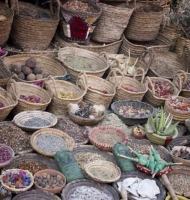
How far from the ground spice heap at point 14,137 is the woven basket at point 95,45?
83.3 inches

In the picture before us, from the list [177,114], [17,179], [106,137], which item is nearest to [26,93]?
[106,137]

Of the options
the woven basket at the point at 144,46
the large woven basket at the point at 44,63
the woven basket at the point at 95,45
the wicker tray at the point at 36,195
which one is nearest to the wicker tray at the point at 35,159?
the wicker tray at the point at 36,195

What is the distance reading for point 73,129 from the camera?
4.81 meters

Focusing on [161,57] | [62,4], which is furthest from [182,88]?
[62,4]

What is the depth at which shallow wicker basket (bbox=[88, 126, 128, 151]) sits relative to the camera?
4551mm

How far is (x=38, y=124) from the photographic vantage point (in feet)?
15.4

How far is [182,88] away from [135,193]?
8.48 feet

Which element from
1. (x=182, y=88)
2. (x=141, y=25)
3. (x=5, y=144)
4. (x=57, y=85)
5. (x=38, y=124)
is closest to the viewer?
(x=5, y=144)

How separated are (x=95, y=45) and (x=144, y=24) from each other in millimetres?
861

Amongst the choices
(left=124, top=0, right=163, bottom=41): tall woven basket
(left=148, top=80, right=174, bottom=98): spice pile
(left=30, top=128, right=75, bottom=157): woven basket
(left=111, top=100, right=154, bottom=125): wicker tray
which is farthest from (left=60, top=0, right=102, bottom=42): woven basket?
(left=30, top=128, right=75, bottom=157): woven basket

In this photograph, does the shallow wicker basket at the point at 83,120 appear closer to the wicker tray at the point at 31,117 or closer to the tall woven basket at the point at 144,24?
the wicker tray at the point at 31,117

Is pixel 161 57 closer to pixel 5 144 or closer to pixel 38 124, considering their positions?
pixel 38 124

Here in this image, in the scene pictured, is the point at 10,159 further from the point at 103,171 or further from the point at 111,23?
the point at 111,23

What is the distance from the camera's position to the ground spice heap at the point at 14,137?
434cm
